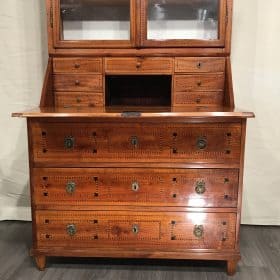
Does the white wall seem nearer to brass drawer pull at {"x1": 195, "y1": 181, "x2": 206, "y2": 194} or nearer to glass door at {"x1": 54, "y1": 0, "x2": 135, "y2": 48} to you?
glass door at {"x1": 54, "y1": 0, "x2": 135, "y2": 48}

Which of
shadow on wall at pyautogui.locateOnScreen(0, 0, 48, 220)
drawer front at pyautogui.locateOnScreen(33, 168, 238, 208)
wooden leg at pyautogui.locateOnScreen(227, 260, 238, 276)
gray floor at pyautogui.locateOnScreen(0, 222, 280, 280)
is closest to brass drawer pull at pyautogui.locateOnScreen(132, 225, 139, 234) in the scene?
drawer front at pyautogui.locateOnScreen(33, 168, 238, 208)

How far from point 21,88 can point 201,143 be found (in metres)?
1.31

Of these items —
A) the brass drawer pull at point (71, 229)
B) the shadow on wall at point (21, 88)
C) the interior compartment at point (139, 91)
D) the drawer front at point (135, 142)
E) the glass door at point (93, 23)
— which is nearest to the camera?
the drawer front at point (135, 142)

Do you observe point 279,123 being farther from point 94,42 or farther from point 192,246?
point 94,42

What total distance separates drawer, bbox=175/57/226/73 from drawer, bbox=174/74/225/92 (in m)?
0.03

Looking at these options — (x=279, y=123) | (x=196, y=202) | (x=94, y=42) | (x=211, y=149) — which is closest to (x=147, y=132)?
(x=211, y=149)

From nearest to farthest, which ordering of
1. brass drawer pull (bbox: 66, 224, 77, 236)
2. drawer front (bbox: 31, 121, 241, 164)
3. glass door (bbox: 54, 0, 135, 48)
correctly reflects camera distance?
drawer front (bbox: 31, 121, 241, 164)
brass drawer pull (bbox: 66, 224, 77, 236)
glass door (bbox: 54, 0, 135, 48)

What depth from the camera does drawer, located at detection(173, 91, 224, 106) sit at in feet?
5.83

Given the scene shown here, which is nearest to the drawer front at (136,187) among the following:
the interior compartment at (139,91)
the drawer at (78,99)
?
the drawer at (78,99)

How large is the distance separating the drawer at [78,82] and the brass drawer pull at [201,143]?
61cm

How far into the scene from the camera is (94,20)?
179cm

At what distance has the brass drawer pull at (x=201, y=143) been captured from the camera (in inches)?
60.0

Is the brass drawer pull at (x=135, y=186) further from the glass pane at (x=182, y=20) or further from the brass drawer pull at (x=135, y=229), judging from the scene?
the glass pane at (x=182, y=20)

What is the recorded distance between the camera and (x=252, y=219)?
2.24m
